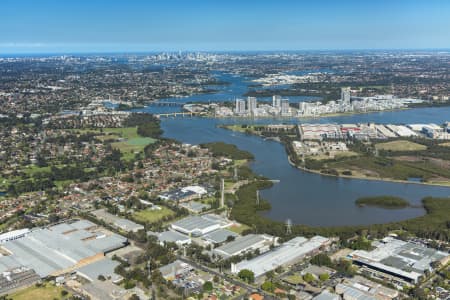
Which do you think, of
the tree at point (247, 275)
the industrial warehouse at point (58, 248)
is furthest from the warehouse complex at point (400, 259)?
the industrial warehouse at point (58, 248)

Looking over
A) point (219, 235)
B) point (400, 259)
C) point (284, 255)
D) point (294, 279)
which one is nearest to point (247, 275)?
point (294, 279)

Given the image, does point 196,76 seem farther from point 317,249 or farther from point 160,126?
point 317,249

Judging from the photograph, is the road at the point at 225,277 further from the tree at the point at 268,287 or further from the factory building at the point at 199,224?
the factory building at the point at 199,224

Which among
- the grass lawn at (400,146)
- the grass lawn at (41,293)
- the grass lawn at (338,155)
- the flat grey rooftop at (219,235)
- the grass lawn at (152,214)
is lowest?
the grass lawn at (41,293)

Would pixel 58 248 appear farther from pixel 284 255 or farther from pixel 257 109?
pixel 257 109

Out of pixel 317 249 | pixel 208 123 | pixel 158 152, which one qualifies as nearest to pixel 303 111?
pixel 208 123

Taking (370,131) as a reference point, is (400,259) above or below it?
below

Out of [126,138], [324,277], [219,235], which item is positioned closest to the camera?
[324,277]
